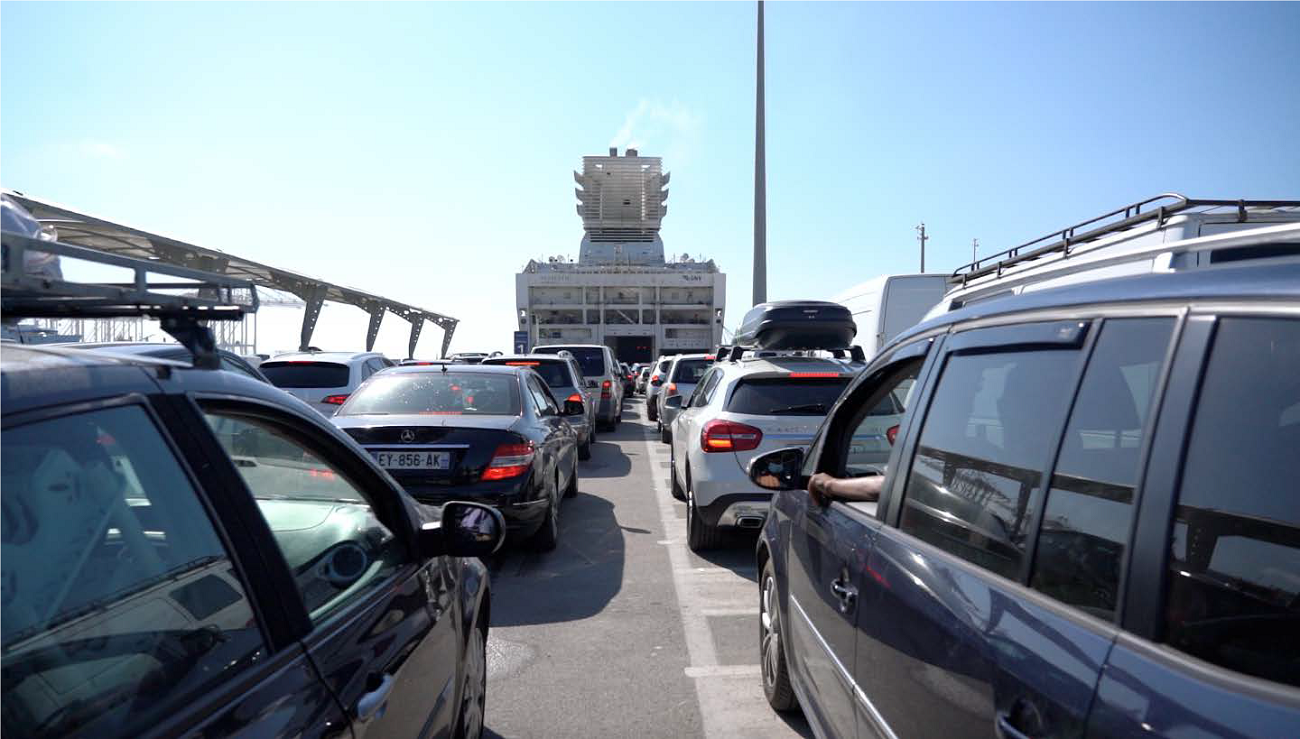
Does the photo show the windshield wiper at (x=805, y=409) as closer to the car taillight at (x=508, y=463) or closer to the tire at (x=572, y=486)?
the car taillight at (x=508, y=463)

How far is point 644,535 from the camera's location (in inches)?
283

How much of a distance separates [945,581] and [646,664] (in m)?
2.65

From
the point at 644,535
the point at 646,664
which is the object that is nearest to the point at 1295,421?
the point at 646,664

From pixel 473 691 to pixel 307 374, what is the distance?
7.88 meters

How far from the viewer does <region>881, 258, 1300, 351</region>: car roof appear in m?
1.28

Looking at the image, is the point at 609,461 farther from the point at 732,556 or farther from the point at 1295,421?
the point at 1295,421

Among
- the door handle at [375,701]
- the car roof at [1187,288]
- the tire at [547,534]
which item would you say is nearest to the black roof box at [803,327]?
the tire at [547,534]

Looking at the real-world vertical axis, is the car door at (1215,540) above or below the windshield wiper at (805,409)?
above

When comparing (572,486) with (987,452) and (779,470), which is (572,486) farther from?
(987,452)

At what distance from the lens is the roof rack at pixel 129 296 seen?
1.33 metres

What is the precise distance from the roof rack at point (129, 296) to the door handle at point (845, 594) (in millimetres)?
1792

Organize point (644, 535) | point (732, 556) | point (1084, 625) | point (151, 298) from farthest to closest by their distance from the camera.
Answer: point (644, 535)
point (732, 556)
point (151, 298)
point (1084, 625)

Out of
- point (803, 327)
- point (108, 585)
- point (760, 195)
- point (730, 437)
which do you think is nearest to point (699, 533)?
point (730, 437)

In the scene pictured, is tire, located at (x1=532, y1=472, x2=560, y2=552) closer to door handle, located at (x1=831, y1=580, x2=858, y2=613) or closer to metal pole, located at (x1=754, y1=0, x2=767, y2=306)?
door handle, located at (x1=831, y1=580, x2=858, y2=613)
